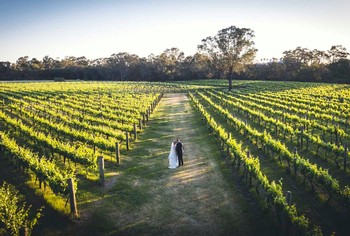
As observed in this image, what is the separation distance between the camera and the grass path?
906 centimetres

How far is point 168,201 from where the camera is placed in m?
10.8

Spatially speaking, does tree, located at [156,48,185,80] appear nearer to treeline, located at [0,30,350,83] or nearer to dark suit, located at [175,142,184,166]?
treeline, located at [0,30,350,83]

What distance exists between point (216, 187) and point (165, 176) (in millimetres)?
2545

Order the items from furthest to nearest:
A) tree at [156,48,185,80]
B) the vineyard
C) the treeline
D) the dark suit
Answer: tree at [156,48,185,80]
the treeline
the dark suit
the vineyard

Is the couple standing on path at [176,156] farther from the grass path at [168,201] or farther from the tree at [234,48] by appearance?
the tree at [234,48]

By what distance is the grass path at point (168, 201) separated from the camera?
357 inches

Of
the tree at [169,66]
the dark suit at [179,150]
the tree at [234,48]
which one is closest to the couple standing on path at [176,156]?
the dark suit at [179,150]

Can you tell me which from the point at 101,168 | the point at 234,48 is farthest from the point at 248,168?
the point at 234,48

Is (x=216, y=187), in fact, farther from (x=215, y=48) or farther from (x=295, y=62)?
(x=295, y=62)

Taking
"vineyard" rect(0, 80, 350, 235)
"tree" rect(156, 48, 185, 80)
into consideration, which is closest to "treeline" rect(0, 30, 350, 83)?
"tree" rect(156, 48, 185, 80)

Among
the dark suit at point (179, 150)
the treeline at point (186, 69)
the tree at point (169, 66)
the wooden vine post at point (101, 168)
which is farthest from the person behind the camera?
the tree at point (169, 66)

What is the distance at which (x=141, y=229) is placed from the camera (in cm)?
898

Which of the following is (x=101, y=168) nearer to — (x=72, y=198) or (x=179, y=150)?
(x=72, y=198)

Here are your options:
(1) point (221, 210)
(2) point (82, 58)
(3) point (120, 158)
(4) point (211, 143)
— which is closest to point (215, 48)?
(4) point (211, 143)
